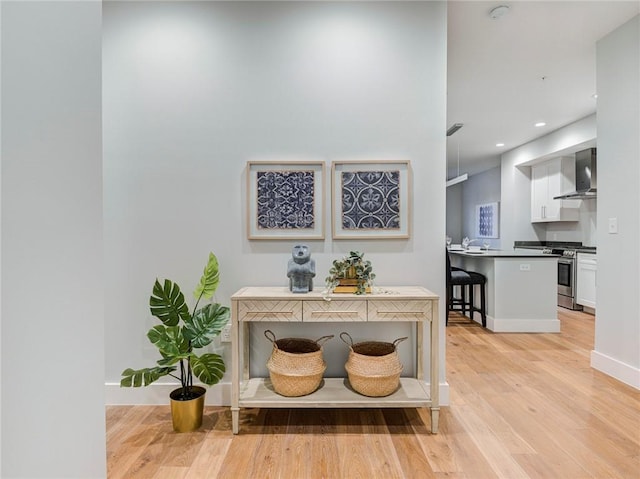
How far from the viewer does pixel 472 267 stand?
15.1 feet

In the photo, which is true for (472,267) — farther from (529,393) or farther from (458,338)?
(529,393)

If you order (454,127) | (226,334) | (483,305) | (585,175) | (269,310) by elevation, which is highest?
(454,127)

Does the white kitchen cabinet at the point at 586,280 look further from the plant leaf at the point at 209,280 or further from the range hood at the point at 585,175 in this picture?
the plant leaf at the point at 209,280

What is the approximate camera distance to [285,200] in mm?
2346

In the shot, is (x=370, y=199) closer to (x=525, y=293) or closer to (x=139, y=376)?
(x=139, y=376)

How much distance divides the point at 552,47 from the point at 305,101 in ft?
7.67

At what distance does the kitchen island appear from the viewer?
12.9 feet

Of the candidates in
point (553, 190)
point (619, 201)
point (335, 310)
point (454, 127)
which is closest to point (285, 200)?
point (335, 310)

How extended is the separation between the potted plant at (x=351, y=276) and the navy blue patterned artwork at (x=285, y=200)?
393 millimetres

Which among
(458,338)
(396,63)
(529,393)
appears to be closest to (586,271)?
(458,338)

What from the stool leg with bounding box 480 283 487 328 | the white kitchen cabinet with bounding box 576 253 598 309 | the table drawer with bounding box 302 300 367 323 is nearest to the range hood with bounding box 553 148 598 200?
the white kitchen cabinet with bounding box 576 253 598 309

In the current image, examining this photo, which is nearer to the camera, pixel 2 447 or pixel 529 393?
pixel 2 447

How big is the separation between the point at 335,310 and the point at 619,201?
2.46 metres

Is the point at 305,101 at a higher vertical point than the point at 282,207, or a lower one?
higher
